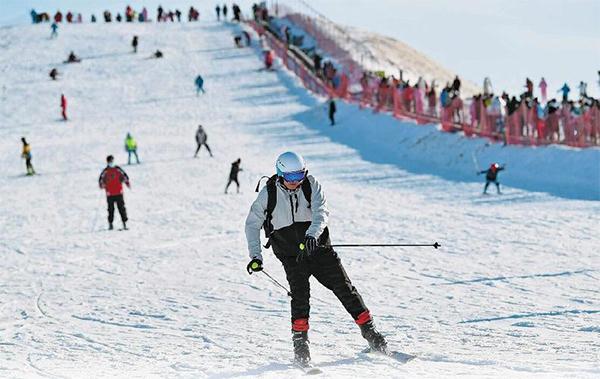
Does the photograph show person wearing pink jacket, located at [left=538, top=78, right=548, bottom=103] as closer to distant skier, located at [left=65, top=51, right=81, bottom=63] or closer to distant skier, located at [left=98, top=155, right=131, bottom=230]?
distant skier, located at [left=98, top=155, right=131, bottom=230]

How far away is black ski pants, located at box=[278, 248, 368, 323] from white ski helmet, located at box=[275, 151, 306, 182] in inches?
23.2

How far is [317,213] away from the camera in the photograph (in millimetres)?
6430

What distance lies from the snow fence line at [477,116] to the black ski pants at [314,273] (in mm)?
13457

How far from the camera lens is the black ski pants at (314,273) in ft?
21.4

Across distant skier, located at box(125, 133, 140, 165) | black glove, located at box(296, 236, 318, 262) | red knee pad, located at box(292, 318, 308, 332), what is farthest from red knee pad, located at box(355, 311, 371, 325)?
distant skier, located at box(125, 133, 140, 165)

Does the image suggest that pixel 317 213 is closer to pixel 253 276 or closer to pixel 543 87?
pixel 253 276

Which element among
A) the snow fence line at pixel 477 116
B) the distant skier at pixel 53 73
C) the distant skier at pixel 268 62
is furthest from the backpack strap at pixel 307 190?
the distant skier at pixel 53 73

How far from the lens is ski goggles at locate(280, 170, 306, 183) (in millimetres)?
6348

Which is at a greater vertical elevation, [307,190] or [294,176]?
[294,176]

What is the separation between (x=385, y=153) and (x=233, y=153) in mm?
4592

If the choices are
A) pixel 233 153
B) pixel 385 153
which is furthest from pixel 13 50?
pixel 385 153

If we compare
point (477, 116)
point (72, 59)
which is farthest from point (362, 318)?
point (72, 59)

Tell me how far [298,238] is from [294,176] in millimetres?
484

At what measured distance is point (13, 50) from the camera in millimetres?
49062
